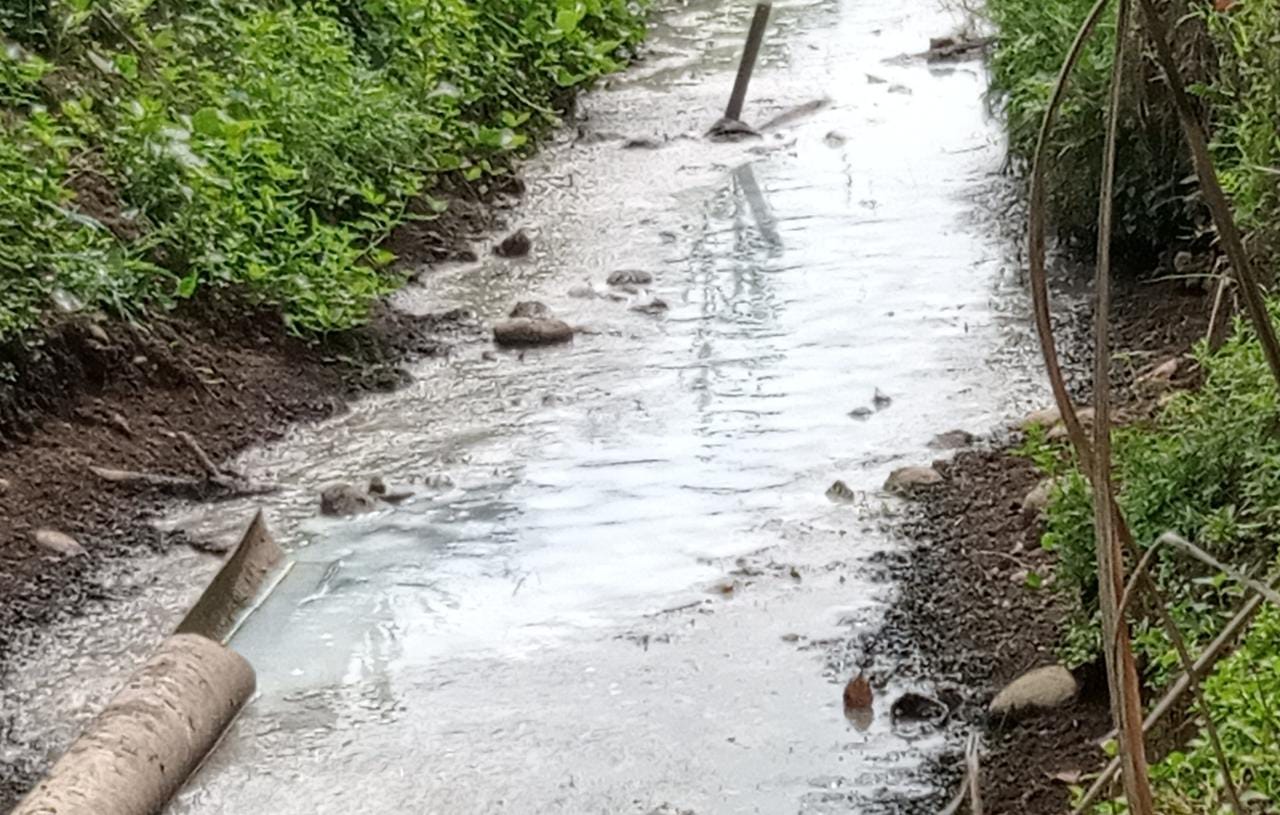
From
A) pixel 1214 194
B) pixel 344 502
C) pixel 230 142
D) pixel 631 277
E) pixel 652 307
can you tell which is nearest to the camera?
pixel 1214 194

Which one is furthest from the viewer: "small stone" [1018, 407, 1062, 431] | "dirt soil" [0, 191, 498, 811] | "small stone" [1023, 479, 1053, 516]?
"small stone" [1018, 407, 1062, 431]

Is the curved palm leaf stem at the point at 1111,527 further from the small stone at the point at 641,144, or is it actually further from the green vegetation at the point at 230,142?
the small stone at the point at 641,144

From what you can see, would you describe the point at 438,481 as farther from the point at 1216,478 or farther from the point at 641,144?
the point at 641,144

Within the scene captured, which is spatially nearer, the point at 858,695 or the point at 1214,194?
the point at 1214,194

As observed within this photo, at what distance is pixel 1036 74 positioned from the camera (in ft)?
19.4

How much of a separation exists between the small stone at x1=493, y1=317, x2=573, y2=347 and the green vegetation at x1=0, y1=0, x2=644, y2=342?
1.70 ft

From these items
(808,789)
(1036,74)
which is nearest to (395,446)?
(808,789)

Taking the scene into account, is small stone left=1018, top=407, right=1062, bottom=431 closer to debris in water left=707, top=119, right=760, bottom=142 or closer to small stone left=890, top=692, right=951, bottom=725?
small stone left=890, top=692, right=951, bottom=725

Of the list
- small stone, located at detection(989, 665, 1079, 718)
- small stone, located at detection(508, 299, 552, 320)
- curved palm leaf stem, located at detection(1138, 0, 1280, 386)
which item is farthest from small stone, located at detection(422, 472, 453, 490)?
curved palm leaf stem, located at detection(1138, 0, 1280, 386)

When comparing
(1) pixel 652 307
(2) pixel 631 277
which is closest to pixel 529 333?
(1) pixel 652 307

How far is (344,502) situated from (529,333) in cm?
134

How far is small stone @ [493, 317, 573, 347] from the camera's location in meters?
5.86

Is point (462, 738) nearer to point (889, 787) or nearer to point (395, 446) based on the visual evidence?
point (889, 787)

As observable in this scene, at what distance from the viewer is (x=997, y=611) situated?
390cm
